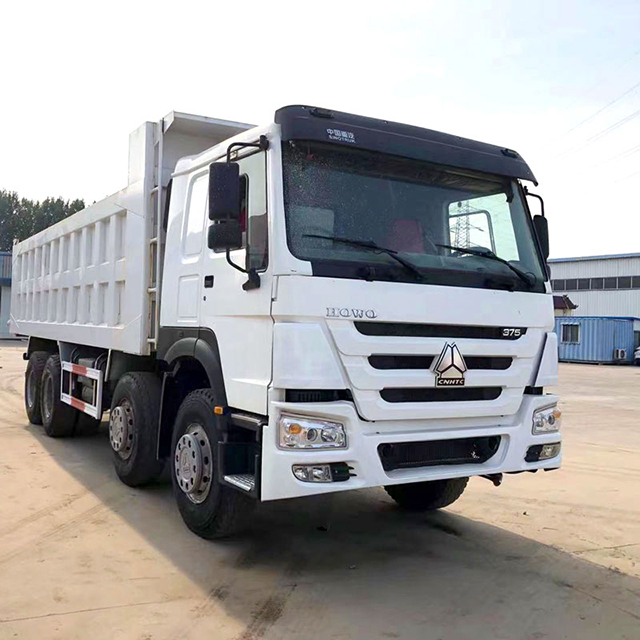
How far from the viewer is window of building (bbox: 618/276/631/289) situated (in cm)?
3759

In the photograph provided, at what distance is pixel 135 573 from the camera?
4363mm

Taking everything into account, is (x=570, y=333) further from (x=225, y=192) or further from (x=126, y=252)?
(x=225, y=192)

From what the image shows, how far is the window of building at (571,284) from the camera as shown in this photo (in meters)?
40.0

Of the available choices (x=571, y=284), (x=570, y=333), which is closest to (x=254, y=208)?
(x=570, y=333)

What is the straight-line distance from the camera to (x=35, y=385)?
31.7 ft

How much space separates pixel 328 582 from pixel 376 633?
73 cm

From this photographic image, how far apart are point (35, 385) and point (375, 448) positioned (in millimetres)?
7024

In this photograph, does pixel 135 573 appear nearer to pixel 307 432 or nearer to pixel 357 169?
pixel 307 432

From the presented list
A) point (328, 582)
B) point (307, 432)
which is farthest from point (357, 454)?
point (328, 582)

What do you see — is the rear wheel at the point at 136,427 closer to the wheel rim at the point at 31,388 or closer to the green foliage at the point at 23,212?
the wheel rim at the point at 31,388

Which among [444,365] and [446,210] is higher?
[446,210]

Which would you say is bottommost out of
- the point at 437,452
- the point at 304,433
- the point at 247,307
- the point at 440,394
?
the point at 437,452

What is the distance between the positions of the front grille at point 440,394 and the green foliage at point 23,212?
61.5 m

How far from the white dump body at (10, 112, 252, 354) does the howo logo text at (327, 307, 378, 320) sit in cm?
221
